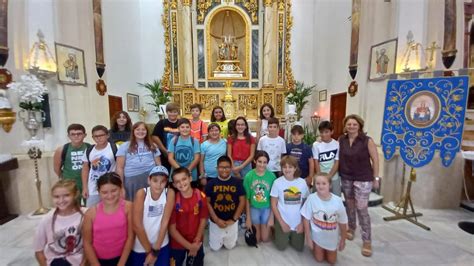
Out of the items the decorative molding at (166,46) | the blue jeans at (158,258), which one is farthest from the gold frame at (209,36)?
the blue jeans at (158,258)

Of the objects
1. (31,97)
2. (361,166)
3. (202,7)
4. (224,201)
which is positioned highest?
(202,7)

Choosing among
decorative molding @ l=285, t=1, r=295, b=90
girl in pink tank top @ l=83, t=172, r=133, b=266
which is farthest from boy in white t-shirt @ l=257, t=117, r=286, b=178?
decorative molding @ l=285, t=1, r=295, b=90

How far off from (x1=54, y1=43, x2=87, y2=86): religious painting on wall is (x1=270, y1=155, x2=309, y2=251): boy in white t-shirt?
4.34 m

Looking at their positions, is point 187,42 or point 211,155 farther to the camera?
point 187,42

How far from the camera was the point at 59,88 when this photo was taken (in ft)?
13.9

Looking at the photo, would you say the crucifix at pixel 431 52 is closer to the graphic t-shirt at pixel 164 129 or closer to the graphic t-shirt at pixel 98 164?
the graphic t-shirt at pixel 164 129

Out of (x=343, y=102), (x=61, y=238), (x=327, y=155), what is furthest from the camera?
(x=343, y=102)

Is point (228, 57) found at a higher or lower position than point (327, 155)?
higher

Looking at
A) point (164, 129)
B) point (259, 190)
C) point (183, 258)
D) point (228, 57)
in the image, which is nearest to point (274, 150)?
point (259, 190)

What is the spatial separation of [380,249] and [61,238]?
3.02m

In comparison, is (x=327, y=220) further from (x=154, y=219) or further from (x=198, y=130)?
(x=198, y=130)

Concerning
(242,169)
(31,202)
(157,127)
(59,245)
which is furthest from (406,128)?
(31,202)

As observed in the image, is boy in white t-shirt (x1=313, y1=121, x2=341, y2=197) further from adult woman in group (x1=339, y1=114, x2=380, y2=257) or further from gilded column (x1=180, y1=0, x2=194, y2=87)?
gilded column (x1=180, y1=0, x2=194, y2=87)

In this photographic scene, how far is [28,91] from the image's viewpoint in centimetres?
338
